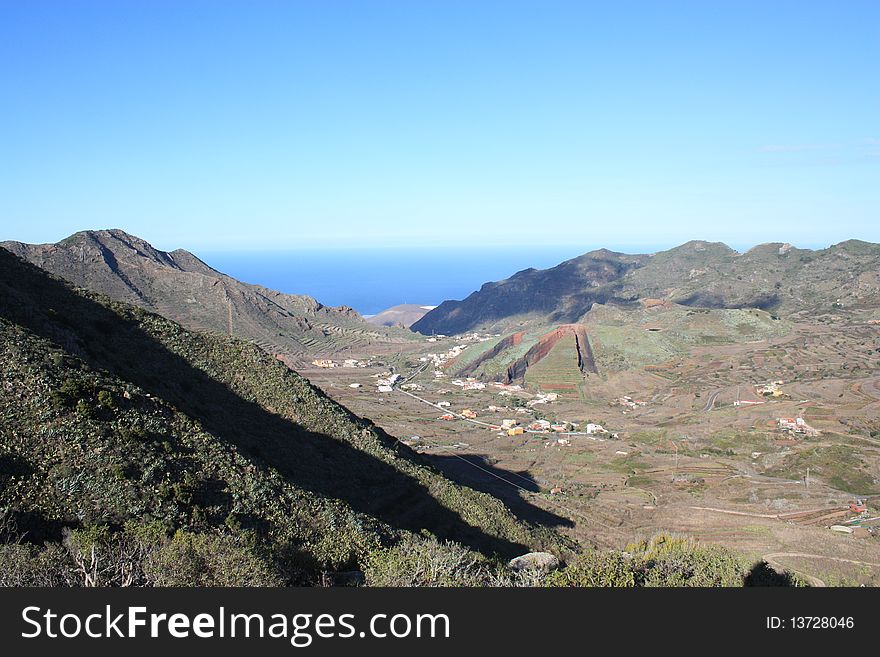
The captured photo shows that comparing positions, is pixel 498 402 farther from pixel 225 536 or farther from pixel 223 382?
pixel 225 536

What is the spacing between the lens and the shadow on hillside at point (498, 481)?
3650cm

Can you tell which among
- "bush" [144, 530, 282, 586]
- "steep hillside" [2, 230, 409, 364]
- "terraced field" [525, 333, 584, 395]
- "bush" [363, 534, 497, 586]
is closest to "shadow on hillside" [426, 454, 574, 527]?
"bush" [363, 534, 497, 586]

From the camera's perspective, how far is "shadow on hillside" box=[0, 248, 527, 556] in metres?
26.1

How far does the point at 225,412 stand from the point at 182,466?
8835 millimetres

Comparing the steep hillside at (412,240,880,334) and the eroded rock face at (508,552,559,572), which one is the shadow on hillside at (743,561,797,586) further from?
the steep hillside at (412,240,880,334)

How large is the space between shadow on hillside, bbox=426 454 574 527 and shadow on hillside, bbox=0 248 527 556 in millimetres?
7497

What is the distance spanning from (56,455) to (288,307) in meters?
106

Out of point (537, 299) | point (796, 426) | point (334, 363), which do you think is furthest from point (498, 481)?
point (537, 299)

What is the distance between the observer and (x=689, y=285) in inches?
5743

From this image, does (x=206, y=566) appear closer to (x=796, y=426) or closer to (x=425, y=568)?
(x=425, y=568)

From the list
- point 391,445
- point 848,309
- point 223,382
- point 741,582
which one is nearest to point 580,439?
point 391,445

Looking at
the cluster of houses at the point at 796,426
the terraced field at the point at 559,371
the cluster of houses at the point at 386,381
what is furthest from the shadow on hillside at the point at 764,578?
the cluster of houses at the point at 386,381

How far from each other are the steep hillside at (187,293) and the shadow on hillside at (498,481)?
168 ft

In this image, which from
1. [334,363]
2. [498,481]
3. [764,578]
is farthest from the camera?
[334,363]
